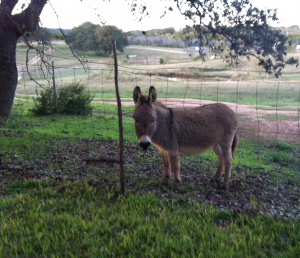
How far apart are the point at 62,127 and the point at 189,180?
761cm

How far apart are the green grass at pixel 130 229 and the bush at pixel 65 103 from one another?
10674mm

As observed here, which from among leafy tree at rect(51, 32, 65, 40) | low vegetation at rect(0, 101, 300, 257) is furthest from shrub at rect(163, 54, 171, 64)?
low vegetation at rect(0, 101, 300, 257)

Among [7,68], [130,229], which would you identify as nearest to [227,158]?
[130,229]

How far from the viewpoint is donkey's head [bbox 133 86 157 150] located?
511cm

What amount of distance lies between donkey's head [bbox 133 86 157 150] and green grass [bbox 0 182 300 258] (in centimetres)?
120

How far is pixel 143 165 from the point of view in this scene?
7.36 m

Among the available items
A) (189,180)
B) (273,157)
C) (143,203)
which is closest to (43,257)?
(143,203)

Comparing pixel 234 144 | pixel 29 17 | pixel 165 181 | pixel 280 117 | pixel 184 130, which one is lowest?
pixel 280 117

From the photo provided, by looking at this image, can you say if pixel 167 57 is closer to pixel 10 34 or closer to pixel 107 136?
pixel 107 136

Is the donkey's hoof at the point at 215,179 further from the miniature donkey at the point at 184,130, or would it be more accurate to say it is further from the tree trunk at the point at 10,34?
the tree trunk at the point at 10,34

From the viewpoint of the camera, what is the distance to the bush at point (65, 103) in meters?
15.0

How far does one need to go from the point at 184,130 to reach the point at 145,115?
1.16 meters

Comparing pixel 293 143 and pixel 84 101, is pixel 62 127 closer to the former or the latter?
pixel 84 101

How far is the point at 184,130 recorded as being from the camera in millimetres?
5922
